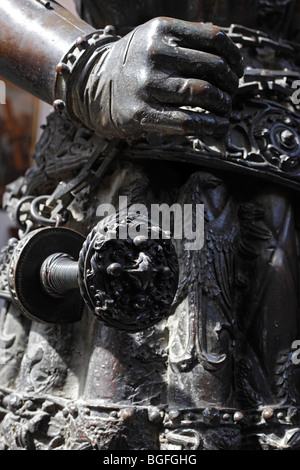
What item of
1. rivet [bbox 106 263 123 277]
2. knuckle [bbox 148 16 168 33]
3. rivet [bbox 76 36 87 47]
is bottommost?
rivet [bbox 106 263 123 277]

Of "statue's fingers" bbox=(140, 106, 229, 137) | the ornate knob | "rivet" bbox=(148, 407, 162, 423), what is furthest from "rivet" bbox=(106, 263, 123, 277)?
"rivet" bbox=(148, 407, 162, 423)

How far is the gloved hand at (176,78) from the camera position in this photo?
0.81m

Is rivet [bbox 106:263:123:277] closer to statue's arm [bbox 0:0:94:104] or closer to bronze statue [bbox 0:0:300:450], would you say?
bronze statue [bbox 0:0:300:450]

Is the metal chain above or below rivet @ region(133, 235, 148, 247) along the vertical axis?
above

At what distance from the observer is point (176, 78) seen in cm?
81

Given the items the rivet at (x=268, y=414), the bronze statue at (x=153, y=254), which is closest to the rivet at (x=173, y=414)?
the bronze statue at (x=153, y=254)

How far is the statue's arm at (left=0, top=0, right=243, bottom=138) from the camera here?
2.66 ft

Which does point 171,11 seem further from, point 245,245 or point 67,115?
point 245,245

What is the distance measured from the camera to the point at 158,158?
1.07 meters

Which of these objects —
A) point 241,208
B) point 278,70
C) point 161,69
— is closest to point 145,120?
point 161,69

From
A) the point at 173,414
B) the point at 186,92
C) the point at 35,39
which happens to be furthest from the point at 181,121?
the point at 173,414
